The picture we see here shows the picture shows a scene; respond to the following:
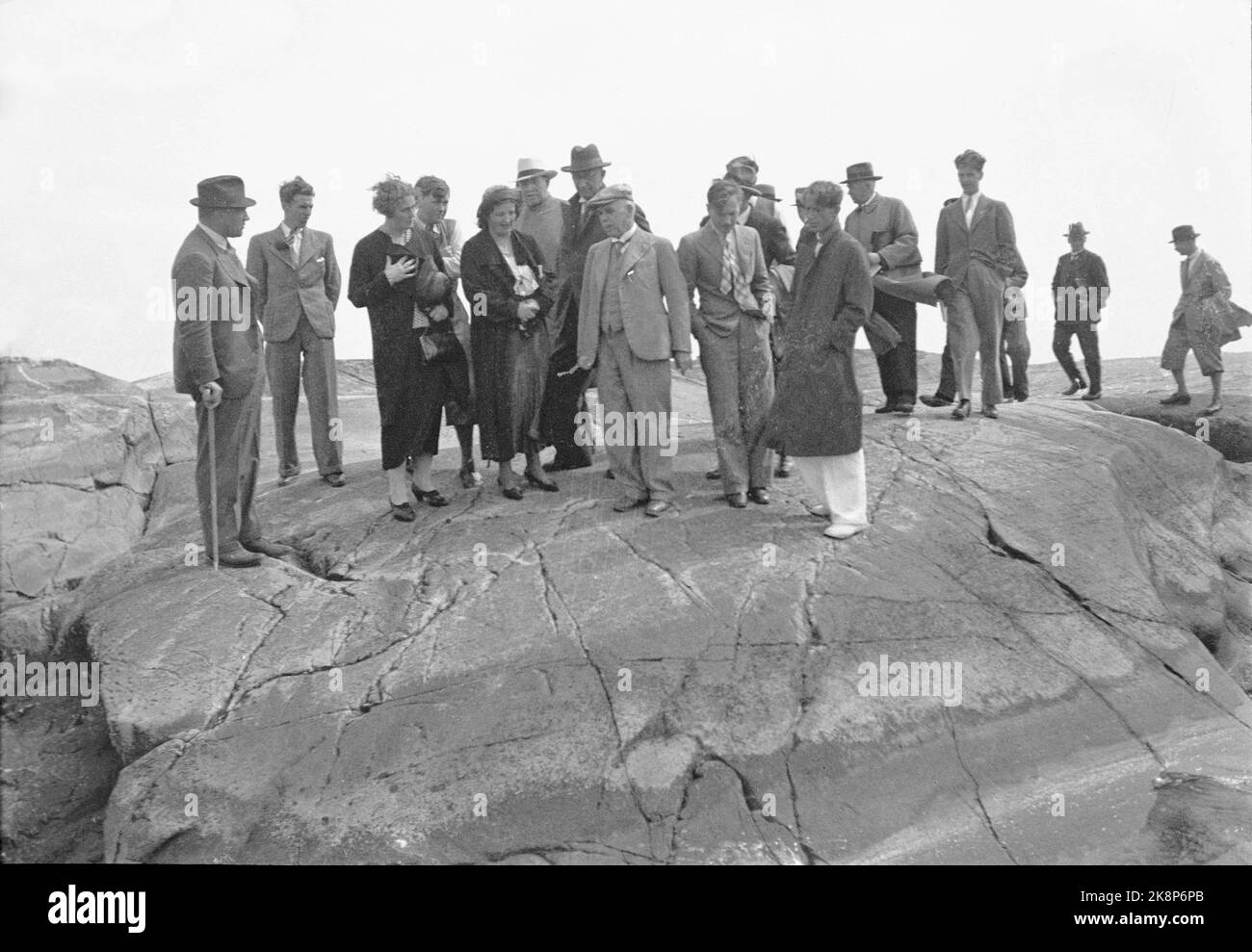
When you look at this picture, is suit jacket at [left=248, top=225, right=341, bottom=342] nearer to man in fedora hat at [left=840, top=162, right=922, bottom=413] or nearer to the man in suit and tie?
man in fedora hat at [left=840, top=162, right=922, bottom=413]

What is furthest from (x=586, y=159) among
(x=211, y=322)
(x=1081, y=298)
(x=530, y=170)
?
(x=1081, y=298)

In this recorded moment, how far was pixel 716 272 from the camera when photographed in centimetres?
811

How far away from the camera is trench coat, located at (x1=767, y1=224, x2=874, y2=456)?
7656 mm

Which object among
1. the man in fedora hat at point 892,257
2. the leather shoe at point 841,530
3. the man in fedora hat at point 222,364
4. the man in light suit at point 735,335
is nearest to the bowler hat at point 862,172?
the man in fedora hat at point 892,257

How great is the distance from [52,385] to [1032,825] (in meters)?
9.28

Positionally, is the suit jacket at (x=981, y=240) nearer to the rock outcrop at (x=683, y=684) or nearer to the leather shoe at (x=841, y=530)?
the rock outcrop at (x=683, y=684)

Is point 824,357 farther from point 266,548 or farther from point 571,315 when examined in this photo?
point 266,548

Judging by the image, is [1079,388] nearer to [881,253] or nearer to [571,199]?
[881,253]

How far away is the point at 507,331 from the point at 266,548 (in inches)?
→ 79.3

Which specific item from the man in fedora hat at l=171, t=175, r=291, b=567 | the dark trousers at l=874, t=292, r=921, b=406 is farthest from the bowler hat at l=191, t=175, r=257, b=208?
the dark trousers at l=874, t=292, r=921, b=406

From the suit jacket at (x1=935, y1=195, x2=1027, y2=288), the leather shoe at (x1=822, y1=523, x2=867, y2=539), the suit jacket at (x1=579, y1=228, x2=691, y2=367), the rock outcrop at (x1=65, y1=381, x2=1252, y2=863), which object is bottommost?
the rock outcrop at (x1=65, y1=381, x2=1252, y2=863)

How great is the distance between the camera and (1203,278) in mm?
12070

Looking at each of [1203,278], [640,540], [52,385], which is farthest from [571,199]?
[1203,278]

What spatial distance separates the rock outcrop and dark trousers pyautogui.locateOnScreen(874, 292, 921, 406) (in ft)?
4.18
